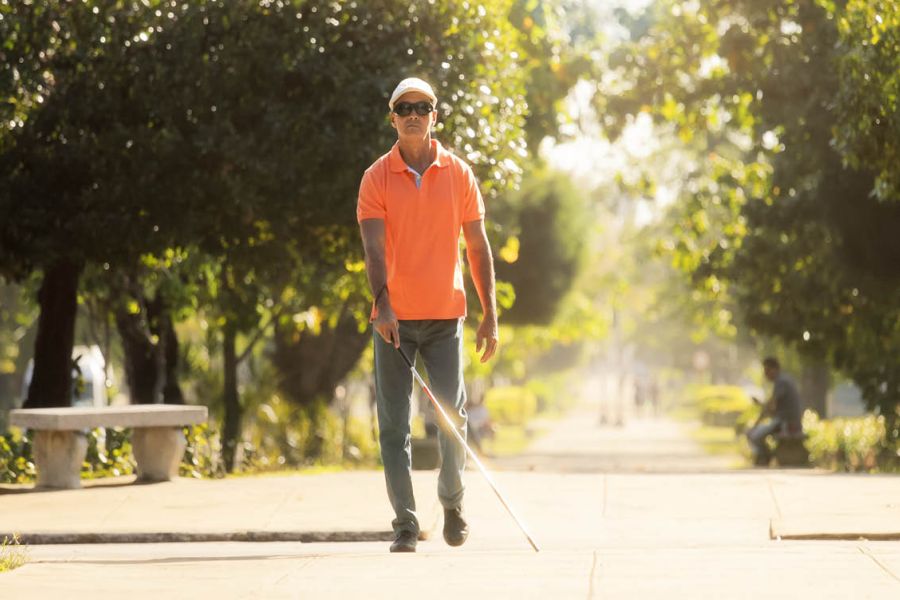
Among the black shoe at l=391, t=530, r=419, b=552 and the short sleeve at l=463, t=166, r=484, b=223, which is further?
the short sleeve at l=463, t=166, r=484, b=223

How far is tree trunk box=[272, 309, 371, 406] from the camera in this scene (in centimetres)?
2552

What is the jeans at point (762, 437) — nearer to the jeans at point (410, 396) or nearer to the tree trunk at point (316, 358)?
the tree trunk at point (316, 358)

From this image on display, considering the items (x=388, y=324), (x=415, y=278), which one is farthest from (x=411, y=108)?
(x=388, y=324)

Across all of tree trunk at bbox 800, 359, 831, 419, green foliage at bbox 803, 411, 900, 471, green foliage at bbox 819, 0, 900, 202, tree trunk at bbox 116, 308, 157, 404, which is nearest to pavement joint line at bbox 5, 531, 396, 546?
green foliage at bbox 819, 0, 900, 202

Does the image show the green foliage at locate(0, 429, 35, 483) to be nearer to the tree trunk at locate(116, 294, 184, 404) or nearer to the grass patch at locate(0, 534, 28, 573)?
the grass patch at locate(0, 534, 28, 573)

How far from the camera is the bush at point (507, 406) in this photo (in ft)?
181

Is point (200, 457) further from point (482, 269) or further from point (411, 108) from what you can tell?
point (411, 108)

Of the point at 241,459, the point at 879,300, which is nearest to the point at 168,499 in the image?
the point at 241,459

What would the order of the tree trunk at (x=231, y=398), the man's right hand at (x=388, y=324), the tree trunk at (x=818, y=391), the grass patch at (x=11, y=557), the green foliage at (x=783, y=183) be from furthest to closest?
the tree trunk at (x=818, y=391) → the tree trunk at (x=231, y=398) → the green foliage at (x=783, y=183) → the man's right hand at (x=388, y=324) → the grass patch at (x=11, y=557)

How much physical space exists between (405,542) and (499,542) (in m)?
0.90

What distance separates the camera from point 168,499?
10.0 m

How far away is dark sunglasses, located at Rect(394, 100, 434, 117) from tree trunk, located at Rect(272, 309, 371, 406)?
57.2ft

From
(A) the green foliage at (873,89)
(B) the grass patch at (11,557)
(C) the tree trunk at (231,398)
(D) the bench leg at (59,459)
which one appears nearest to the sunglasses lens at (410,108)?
(B) the grass patch at (11,557)

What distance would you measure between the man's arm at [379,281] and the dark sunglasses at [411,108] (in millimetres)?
493
